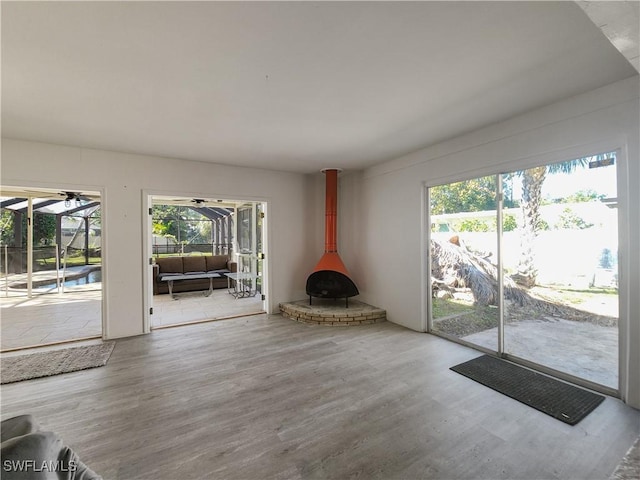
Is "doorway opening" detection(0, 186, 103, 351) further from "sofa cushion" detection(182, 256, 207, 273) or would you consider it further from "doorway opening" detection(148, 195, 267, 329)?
"sofa cushion" detection(182, 256, 207, 273)

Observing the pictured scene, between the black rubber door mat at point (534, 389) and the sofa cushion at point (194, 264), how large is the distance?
632 centimetres

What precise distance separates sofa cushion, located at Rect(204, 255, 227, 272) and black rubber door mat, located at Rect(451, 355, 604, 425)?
20.4ft

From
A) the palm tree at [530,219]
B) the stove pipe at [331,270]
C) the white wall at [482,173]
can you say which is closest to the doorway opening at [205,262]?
the stove pipe at [331,270]

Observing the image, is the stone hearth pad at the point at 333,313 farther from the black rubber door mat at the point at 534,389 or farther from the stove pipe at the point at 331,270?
the black rubber door mat at the point at 534,389

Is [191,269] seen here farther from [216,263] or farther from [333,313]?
[333,313]

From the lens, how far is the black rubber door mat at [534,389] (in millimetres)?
2059

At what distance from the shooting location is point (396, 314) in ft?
13.6

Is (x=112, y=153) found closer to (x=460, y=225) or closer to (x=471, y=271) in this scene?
(x=460, y=225)

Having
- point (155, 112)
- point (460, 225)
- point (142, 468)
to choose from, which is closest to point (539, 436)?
point (460, 225)

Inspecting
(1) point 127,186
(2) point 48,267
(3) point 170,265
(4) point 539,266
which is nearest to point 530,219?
(4) point 539,266

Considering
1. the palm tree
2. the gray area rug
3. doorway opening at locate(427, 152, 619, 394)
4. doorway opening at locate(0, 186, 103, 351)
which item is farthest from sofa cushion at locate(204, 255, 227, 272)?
the palm tree

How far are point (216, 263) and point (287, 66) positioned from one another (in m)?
6.40

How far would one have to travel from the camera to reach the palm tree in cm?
270

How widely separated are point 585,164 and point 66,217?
392 inches
